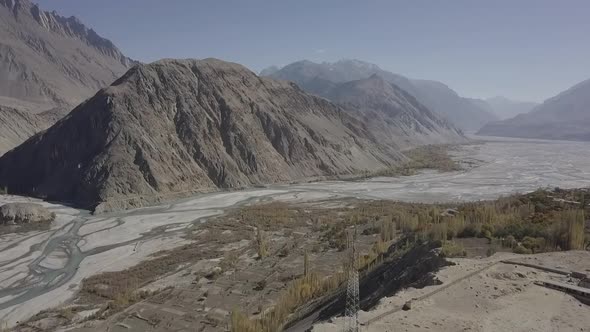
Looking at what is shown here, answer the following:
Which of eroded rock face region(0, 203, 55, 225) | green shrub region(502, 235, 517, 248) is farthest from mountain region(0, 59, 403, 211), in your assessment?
green shrub region(502, 235, 517, 248)

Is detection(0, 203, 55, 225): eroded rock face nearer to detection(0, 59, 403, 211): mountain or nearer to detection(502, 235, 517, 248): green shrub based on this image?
detection(0, 59, 403, 211): mountain

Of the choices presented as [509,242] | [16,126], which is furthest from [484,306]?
[16,126]

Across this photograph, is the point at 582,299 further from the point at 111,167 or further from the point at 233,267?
the point at 111,167

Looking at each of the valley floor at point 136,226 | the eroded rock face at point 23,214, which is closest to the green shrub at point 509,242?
the valley floor at point 136,226

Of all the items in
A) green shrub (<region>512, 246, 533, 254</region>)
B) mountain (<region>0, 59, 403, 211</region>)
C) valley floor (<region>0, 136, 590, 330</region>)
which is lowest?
valley floor (<region>0, 136, 590, 330</region>)

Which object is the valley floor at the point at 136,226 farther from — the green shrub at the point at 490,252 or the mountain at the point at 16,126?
the mountain at the point at 16,126

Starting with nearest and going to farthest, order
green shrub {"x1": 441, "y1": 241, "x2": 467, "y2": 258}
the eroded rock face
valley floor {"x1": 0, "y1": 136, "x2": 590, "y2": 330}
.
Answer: green shrub {"x1": 441, "y1": 241, "x2": 467, "y2": 258} < valley floor {"x1": 0, "y1": 136, "x2": 590, "y2": 330} < the eroded rock face

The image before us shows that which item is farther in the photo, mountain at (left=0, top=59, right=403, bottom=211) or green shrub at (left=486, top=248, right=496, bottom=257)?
mountain at (left=0, top=59, right=403, bottom=211)
